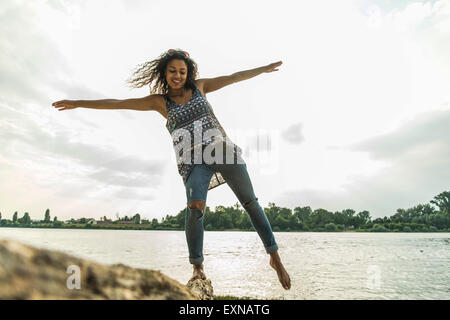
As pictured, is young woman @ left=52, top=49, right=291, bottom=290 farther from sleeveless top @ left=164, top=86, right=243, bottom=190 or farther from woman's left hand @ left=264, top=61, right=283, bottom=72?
woman's left hand @ left=264, top=61, right=283, bottom=72

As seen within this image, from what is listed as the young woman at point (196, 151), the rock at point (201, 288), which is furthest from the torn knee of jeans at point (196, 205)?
the rock at point (201, 288)

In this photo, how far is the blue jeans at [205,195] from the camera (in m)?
3.44

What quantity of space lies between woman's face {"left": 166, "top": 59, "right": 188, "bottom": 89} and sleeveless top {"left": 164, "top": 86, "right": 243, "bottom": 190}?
20 centimetres

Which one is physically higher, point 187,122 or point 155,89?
point 155,89

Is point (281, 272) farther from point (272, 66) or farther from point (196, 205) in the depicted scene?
point (272, 66)

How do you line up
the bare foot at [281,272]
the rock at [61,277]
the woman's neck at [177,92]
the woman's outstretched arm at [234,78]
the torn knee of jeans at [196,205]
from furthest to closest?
the woman's outstretched arm at [234,78]
the woman's neck at [177,92]
the bare foot at [281,272]
the torn knee of jeans at [196,205]
the rock at [61,277]

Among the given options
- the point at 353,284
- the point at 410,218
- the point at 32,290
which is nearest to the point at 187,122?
the point at 32,290

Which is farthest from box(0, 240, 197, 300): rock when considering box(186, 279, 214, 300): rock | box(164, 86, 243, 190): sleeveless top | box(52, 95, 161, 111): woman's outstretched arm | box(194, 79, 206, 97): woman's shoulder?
box(194, 79, 206, 97): woman's shoulder

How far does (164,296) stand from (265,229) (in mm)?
1908

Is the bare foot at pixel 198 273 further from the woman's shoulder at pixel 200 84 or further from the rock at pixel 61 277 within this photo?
the woman's shoulder at pixel 200 84

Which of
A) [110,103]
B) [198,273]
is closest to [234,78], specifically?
[110,103]

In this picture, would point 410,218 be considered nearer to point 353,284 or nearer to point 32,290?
point 353,284

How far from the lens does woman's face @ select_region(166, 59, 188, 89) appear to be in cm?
383
